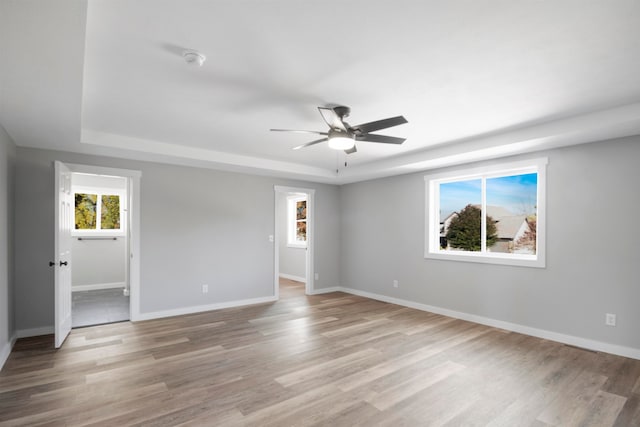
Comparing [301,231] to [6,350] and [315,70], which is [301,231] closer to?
[6,350]

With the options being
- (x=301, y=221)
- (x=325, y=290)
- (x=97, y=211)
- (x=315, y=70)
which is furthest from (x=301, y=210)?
(x=315, y=70)

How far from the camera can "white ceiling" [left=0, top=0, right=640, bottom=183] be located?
1826 millimetres

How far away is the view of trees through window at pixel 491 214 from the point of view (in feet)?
14.8

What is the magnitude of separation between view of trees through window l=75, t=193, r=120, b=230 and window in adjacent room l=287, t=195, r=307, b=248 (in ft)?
13.4

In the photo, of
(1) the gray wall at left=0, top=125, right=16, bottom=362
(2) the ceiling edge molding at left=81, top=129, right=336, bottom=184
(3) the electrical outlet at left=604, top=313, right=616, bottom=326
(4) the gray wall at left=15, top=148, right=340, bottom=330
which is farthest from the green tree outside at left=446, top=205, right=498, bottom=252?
(1) the gray wall at left=0, top=125, right=16, bottom=362

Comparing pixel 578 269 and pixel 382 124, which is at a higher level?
pixel 382 124

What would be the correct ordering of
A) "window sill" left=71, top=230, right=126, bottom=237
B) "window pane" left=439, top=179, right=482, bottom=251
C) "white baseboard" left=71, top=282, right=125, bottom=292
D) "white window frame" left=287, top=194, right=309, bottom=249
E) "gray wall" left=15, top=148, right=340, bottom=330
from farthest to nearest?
"white window frame" left=287, top=194, right=309, bottom=249, "window sill" left=71, top=230, right=126, bottom=237, "white baseboard" left=71, top=282, right=125, bottom=292, "window pane" left=439, top=179, right=482, bottom=251, "gray wall" left=15, top=148, right=340, bottom=330

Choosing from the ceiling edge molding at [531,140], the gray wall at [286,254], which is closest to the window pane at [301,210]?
the gray wall at [286,254]

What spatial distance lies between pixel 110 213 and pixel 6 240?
14.7ft

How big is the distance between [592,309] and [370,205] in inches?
145

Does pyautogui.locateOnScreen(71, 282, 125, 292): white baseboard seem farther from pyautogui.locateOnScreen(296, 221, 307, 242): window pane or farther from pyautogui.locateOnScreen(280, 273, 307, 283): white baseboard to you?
pyautogui.locateOnScreen(296, 221, 307, 242): window pane

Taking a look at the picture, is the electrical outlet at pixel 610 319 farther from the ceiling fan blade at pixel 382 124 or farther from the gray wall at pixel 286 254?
the gray wall at pixel 286 254

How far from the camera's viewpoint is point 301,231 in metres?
8.86

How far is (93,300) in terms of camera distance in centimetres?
611
